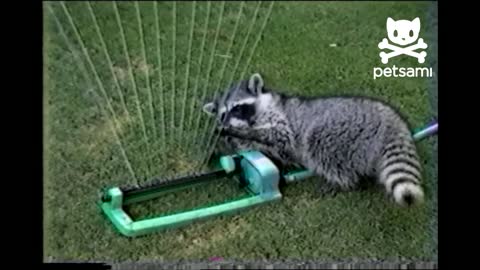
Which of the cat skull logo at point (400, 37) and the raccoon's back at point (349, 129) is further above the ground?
the cat skull logo at point (400, 37)

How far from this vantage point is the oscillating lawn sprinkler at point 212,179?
1604 mm

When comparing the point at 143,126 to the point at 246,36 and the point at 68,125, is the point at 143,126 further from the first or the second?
the point at 246,36

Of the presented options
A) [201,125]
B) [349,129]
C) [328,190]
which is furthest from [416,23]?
[201,125]

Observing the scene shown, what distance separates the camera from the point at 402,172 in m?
1.58

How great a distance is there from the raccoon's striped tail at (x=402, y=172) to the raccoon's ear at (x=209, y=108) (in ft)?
1.16

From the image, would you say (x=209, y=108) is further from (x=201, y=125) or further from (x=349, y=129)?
(x=349, y=129)

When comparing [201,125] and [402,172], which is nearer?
[402,172]

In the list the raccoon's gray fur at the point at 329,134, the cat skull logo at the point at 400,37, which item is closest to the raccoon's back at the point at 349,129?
the raccoon's gray fur at the point at 329,134

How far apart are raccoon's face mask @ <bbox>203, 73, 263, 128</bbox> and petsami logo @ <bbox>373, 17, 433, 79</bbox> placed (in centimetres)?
25

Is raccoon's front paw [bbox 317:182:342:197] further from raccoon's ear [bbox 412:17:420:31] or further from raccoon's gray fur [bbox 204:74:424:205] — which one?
raccoon's ear [bbox 412:17:420:31]

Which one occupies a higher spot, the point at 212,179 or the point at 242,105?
the point at 242,105

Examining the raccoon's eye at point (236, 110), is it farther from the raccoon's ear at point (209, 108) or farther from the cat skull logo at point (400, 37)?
the cat skull logo at point (400, 37)

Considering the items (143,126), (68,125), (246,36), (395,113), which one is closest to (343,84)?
(395,113)

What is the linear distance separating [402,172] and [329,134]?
167 mm
